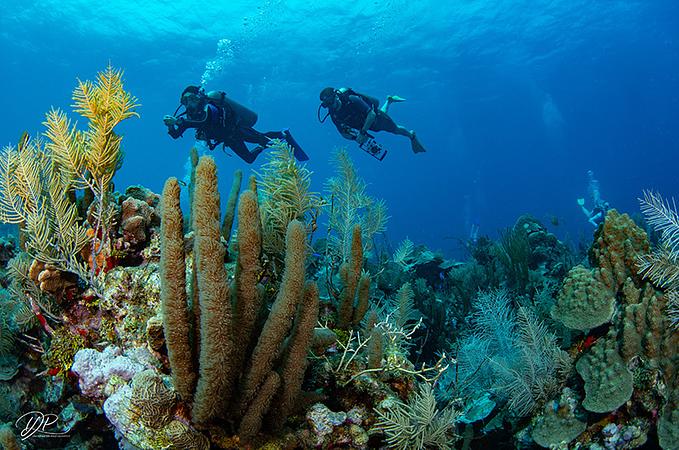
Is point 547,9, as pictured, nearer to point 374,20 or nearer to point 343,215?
point 374,20

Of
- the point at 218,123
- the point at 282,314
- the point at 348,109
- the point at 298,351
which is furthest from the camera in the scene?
the point at 348,109

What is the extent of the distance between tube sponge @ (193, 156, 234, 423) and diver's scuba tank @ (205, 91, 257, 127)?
7.81m

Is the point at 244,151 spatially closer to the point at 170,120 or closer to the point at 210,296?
the point at 170,120

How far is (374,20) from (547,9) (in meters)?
14.9

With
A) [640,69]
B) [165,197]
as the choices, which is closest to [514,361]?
[165,197]

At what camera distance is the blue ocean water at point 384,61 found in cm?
3188

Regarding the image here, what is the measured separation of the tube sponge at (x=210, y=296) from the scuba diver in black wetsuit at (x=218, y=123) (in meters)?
6.55

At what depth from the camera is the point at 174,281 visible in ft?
6.69

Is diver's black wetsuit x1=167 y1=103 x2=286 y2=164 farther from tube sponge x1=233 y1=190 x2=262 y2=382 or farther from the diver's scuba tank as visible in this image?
tube sponge x1=233 y1=190 x2=262 y2=382

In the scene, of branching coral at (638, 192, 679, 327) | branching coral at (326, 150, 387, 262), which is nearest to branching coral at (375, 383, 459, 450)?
branching coral at (638, 192, 679, 327)
